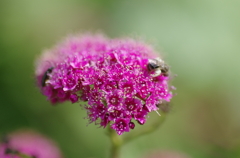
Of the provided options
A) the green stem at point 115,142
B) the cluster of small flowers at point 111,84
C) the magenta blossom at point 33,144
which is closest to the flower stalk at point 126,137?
the green stem at point 115,142

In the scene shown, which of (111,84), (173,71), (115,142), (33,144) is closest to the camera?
(111,84)

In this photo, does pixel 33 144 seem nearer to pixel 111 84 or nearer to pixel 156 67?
pixel 111 84

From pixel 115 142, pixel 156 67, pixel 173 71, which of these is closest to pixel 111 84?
pixel 156 67

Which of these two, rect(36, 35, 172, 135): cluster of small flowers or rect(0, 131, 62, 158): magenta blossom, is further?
rect(0, 131, 62, 158): magenta blossom

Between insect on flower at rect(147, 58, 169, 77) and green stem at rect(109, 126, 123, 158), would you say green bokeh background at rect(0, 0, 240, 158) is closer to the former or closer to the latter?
green stem at rect(109, 126, 123, 158)

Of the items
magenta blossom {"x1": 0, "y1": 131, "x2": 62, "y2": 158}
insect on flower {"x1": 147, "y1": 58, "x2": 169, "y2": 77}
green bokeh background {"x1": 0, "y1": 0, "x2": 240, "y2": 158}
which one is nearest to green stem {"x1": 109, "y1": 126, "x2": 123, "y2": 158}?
insect on flower {"x1": 147, "y1": 58, "x2": 169, "y2": 77}

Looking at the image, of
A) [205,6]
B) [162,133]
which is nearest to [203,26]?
[205,6]
